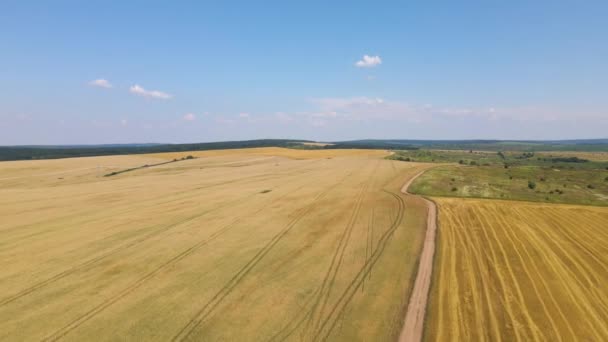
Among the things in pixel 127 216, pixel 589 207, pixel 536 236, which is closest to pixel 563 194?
pixel 589 207

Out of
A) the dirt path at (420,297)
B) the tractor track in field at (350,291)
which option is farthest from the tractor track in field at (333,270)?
the dirt path at (420,297)

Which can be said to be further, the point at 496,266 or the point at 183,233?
the point at 183,233

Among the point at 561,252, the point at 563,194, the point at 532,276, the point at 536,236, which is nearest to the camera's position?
the point at 532,276

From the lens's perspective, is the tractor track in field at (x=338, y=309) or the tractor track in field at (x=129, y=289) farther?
the tractor track in field at (x=129, y=289)

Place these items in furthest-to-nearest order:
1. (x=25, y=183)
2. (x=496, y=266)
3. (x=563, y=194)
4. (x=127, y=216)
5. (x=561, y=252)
Answer: 1. (x=25, y=183)
2. (x=563, y=194)
3. (x=127, y=216)
4. (x=561, y=252)
5. (x=496, y=266)

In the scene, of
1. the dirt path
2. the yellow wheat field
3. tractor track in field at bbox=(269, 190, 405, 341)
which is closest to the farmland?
tractor track in field at bbox=(269, 190, 405, 341)

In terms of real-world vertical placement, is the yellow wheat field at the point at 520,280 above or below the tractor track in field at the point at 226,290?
below

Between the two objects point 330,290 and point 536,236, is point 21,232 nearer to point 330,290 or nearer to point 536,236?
point 330,290

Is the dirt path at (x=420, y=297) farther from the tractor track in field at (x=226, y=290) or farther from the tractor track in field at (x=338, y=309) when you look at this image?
the tractor track in field at (x=226, y=290)
